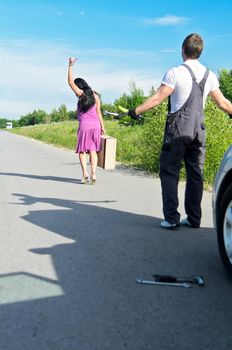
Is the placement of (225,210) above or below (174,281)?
above

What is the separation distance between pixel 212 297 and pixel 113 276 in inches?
31.1

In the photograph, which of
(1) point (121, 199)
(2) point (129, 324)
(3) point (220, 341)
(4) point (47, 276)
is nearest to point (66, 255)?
(4) point (47, 276)

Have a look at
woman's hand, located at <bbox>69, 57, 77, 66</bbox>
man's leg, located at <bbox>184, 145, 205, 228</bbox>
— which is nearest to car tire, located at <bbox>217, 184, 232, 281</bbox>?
man's leg, located at <bbox>184, 145, 205, 228</bbox>

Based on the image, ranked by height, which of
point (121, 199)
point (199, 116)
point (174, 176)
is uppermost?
point (199, 116)

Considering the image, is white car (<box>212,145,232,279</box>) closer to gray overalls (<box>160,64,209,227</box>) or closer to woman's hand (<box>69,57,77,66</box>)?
gray overalls (<box>160,64,209,227</box>)

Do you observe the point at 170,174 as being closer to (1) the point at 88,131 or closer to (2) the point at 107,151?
(2) the point at 107,151

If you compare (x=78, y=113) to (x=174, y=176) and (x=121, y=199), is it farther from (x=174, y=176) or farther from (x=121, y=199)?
(x=174, y=176)

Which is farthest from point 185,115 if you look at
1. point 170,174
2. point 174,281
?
point 174,281

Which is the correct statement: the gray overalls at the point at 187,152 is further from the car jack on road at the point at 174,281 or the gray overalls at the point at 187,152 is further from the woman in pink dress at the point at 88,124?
the woman in pink dress at the point at 88,124

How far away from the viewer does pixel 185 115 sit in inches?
213

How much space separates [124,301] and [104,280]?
1.49 feet

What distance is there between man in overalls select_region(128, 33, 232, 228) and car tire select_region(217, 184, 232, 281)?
149cm

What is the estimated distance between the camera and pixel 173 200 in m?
5.56

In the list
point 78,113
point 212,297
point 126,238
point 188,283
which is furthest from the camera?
point 78,113
